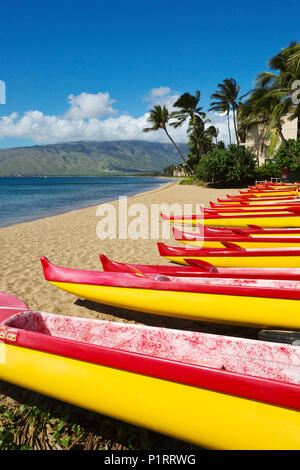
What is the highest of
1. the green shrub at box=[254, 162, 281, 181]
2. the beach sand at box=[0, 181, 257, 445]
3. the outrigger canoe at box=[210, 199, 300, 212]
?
the green shrub at box=[254, 162, 281, 181]

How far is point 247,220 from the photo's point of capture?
8422 mm

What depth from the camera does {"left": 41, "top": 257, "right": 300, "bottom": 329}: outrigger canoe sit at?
2.73 meters

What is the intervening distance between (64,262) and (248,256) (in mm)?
4203

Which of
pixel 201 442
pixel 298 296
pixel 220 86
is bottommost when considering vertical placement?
pixel 201 442

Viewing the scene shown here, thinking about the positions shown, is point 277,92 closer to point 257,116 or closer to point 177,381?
point 257,116

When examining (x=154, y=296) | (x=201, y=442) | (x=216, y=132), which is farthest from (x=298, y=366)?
(x=216, y=132)

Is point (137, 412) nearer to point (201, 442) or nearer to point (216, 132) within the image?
point (201, 442)

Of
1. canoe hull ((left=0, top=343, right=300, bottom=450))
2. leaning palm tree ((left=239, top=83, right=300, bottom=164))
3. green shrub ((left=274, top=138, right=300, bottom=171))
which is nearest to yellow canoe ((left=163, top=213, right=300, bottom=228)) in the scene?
canoe hull ((left=0, top=343, right=300, bottom=450))

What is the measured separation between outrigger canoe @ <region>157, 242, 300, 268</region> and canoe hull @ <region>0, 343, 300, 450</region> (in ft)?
8.23

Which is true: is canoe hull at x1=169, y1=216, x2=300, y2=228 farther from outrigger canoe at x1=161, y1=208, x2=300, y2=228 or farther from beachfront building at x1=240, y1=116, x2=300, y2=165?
beachfront building at x1=240, y1=116, x2=300, y2=165

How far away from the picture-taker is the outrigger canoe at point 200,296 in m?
2.73
